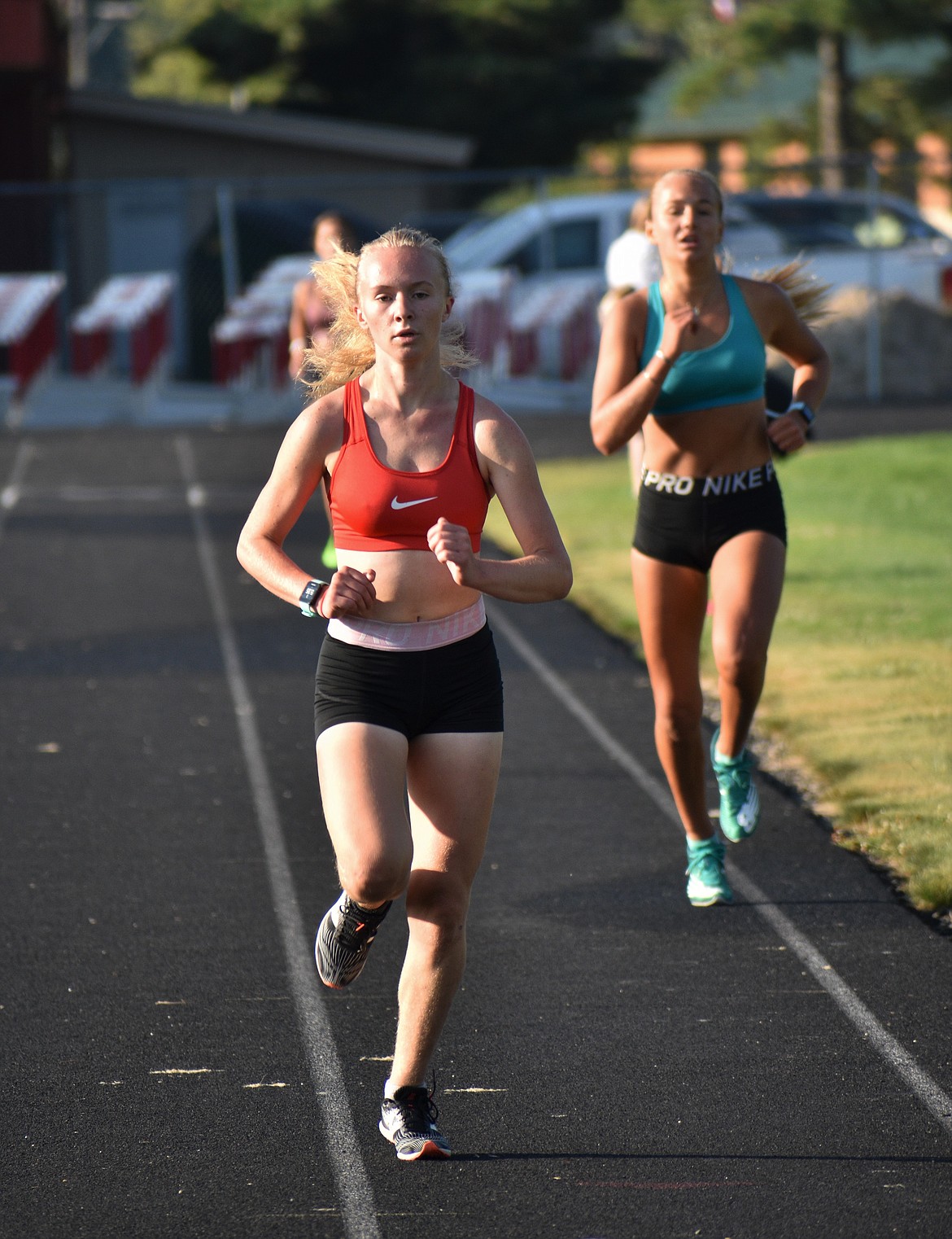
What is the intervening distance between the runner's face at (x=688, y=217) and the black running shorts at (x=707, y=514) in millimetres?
701

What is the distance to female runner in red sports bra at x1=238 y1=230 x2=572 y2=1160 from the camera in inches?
151

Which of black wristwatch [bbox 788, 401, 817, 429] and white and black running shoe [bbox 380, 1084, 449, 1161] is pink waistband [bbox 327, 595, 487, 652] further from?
black wristwatch [bbox 788, 401, 817, 429]

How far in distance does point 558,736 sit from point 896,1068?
3.89 meters

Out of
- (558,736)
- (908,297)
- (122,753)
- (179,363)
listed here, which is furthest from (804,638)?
(179,363)

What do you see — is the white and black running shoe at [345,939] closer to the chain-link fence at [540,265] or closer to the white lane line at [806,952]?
the white lane line at [806,952]

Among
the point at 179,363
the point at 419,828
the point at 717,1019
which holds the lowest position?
the point at 179,363

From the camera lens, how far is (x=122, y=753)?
8.02 m

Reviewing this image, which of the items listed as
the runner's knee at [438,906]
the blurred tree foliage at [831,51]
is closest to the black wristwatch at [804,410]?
the runner's knee at [438,906]

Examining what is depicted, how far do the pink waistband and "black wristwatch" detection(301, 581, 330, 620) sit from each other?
0.14 metres

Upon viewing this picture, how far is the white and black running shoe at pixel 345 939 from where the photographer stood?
3.94 meters

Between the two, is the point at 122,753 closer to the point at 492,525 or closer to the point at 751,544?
the point at 751,544

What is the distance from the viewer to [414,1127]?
3990 mm

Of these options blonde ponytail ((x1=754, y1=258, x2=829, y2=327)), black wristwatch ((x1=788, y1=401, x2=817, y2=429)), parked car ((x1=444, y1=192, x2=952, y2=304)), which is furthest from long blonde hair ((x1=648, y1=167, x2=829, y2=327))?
parked car ((x1=444, y1=192, x2=952, y2=304))

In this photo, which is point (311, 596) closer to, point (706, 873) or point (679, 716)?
point (679, 716)
